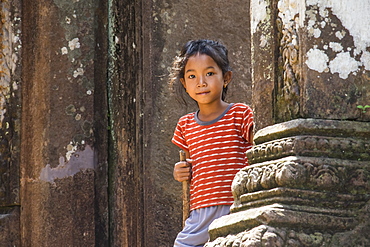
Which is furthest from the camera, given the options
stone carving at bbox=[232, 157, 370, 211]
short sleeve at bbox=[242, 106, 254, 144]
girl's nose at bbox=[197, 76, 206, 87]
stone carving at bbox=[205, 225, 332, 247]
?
girl's nose at bbox=[197, 76, 206, 87]

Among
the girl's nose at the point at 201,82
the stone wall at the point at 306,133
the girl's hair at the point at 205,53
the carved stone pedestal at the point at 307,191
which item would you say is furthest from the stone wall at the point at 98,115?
the carved stone pedestal at the point at 307,191

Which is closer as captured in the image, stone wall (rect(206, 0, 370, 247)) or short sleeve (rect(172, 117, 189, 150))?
stone wall (rect(206, 0, 370, 247))

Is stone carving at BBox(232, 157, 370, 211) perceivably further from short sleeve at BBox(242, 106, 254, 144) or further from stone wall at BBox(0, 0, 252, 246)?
stone wall at BBox(0, 0, 252, 246)

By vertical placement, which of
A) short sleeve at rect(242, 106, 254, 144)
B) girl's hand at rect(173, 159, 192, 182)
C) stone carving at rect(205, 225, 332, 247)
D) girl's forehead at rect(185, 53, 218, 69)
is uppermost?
girl's forehead at rect(185, 53, 218, 69)

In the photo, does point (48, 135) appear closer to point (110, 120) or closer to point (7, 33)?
point (110, 120)

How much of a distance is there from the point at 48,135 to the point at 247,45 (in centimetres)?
127

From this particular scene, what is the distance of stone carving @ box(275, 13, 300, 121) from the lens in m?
3.55

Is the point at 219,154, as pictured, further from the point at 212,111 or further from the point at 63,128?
the point at 63,128

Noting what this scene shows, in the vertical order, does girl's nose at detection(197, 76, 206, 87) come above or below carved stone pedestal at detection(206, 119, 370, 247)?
above

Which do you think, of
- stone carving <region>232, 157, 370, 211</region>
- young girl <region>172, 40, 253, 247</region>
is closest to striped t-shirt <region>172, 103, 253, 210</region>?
young girl <region>172, 40, 253, 247</region>

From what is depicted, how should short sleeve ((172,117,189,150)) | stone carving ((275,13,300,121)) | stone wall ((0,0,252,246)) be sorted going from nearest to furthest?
stone carving ((275,13,300,121)) → short sleeve ((172,117,189,150)) → stone wall ((0,0,252,246))

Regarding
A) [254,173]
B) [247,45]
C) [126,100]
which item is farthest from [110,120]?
[254,173]

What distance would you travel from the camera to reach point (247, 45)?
532 centimetres

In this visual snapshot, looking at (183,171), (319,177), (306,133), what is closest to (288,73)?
(306,133)
